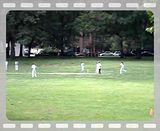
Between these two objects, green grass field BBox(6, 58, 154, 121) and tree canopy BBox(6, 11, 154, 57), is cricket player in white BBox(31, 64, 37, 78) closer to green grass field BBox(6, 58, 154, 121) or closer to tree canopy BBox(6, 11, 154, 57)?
green grass field BBox(6, 58, 154, 121)

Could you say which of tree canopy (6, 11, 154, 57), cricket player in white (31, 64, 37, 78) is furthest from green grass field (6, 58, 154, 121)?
tree canopy (6, 11, 154, 57)

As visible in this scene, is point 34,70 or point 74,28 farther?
point 74,28

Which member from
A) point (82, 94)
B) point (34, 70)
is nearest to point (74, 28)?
point (34, 70)

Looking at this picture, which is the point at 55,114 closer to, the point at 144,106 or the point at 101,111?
the point at 101,111

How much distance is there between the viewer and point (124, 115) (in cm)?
461

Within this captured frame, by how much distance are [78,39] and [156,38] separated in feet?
21.2

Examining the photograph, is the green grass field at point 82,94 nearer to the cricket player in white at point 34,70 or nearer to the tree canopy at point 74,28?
the cricket player in white at point 34,70

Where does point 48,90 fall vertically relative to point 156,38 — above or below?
below

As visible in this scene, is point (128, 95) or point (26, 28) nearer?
point (128, 95)

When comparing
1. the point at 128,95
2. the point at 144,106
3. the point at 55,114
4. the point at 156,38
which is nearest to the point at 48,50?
the point at 128,95

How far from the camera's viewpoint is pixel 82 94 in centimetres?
653

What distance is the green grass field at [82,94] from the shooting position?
4.60 m

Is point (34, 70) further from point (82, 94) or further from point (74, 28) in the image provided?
point (82, 94)

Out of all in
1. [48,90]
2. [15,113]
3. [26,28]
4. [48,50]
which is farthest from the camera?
[26,28]
